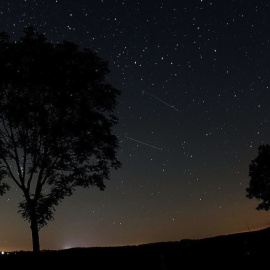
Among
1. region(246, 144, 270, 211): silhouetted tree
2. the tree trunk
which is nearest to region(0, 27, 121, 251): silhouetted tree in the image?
the tree trunk

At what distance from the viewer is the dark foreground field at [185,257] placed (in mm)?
9703

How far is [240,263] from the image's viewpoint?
31.8 ft

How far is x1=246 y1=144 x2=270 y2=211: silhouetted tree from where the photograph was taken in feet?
154

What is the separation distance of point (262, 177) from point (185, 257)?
134 ft

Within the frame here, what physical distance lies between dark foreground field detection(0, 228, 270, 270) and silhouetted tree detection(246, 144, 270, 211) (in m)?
38.7

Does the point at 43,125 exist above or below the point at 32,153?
above

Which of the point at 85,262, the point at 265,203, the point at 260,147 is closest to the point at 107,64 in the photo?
the point at 85,262

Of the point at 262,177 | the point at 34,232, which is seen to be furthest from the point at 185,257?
the point at 262,177

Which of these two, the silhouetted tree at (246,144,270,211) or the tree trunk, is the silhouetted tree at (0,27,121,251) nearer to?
the tree trunk

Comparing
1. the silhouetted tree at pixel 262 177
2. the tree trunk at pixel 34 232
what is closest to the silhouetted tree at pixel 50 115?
the tree trunk at pixel 34 232

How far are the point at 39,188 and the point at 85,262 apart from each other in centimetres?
1142

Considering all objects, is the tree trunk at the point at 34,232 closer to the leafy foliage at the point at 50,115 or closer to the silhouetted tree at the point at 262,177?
the leafy foliage at the point at 50,115

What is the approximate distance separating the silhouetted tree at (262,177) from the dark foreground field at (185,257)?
38.7 metres

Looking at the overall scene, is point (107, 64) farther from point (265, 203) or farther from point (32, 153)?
point (265, 203)
